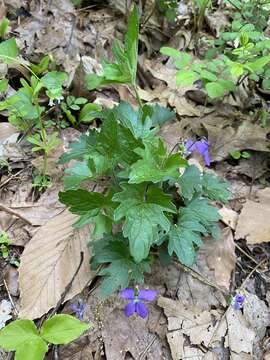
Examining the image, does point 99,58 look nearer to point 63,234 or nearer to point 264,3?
point 264,3

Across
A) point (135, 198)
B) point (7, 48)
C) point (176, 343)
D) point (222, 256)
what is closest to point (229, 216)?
point (222, 256)

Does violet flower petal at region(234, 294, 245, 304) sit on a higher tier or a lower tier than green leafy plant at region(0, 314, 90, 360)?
lower

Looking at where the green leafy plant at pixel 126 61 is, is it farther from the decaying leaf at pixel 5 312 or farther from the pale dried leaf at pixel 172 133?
the decaying leaf at pixel 5 312

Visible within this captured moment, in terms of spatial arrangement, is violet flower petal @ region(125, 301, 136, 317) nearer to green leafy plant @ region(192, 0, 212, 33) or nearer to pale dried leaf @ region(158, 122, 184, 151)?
pale dried leaf @ region(158, 122, 184, 151)

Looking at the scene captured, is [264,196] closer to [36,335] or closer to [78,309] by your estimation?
[78,309]

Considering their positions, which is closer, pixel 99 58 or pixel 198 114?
pixel 198 114

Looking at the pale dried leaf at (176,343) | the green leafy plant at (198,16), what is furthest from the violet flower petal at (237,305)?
the green leafy plant at (198,16)

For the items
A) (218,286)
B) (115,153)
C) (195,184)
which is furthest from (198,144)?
(218,286)

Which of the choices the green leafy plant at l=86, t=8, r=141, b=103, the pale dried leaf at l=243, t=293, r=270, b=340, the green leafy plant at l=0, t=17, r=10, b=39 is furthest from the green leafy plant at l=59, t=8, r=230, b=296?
the green leafy plant at l=0, t=17, r=10, b=39
